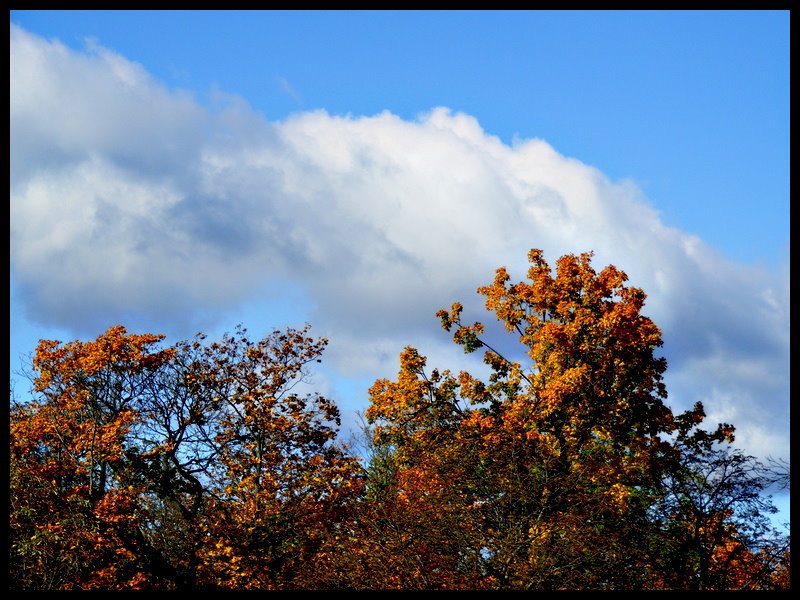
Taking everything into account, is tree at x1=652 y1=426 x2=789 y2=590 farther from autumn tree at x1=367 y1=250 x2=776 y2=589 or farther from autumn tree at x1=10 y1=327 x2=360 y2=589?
autumn tree at x1=10 y1=327 x2=360 y2=589

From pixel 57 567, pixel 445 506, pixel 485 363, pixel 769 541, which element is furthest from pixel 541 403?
pixel 57 567

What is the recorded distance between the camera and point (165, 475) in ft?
102

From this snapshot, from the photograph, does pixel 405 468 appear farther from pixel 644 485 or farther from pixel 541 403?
pixel 644 485

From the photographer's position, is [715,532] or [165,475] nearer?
[715,532]

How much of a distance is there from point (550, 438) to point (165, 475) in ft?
45.5

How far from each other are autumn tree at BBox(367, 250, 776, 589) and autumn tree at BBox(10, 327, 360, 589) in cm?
340

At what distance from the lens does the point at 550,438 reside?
90.8ft

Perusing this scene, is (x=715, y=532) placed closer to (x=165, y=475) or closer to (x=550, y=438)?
(x=550, y=438)

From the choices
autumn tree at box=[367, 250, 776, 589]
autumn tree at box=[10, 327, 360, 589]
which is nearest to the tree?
autumn tree at box=[367, 250, 776, 589]

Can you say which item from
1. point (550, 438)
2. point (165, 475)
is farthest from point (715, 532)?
point (165, 475)

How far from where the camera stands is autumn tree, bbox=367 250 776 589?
2017 cm

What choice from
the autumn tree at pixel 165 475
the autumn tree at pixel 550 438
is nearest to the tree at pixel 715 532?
the autumn tree at pixel 550 438

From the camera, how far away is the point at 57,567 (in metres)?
24.4
